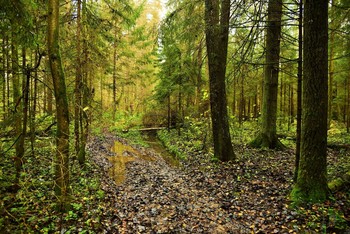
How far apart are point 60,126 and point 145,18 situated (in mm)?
24678

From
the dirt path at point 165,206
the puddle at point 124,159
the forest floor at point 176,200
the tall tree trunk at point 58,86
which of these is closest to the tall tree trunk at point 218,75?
the forest floor at point 176,200

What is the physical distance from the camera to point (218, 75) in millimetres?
7953

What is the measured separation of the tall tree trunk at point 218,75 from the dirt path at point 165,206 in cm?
186

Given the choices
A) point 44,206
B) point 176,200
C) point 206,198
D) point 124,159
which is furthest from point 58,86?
point 124,159

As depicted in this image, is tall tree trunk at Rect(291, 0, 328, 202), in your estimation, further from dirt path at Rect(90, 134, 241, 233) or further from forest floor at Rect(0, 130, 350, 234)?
dirt path at Rect(90, 134, 241, 233)

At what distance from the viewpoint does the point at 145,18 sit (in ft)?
84.5

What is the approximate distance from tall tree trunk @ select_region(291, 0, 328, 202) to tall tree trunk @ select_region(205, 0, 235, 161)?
343cm

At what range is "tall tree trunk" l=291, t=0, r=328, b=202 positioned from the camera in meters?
4.50

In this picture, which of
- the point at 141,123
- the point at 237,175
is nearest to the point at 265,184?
the point at 237,175

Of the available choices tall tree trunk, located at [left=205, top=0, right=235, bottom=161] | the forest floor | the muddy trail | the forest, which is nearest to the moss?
the forest

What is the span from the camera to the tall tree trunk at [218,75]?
24.9ft

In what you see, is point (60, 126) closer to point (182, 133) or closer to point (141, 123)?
point (182, 133)

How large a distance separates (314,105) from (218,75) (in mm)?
3827

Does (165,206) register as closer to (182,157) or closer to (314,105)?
(314,105)
